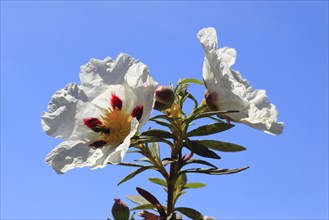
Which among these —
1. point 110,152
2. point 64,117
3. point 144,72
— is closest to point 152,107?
point 144,72

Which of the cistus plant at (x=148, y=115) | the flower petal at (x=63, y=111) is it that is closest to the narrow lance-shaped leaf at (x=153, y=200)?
the cistus plant at (x=148, y=115)

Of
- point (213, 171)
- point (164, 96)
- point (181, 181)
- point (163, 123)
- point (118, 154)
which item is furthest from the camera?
point (181, 181)

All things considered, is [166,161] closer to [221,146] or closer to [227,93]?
[221,146]

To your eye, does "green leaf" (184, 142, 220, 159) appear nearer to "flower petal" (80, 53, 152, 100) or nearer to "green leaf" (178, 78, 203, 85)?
"green leaf" (178, 78, 203, 85)

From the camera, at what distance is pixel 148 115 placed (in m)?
2.01

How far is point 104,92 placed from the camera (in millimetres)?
2170

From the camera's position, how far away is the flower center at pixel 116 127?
219 cm

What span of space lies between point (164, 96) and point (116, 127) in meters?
0.27

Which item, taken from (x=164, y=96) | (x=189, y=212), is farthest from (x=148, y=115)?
(x=189, y=212)

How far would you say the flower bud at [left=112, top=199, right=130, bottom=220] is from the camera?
2.22 m

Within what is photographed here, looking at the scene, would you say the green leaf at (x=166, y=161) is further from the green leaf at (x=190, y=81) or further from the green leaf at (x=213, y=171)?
the green leaf at (x=190, y=81)

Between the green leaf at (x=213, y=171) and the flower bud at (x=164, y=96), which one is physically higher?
the flower bud at (x=164, y=96)

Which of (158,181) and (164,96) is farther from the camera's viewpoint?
(158,181)

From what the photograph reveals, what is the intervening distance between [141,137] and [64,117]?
1.09ft
